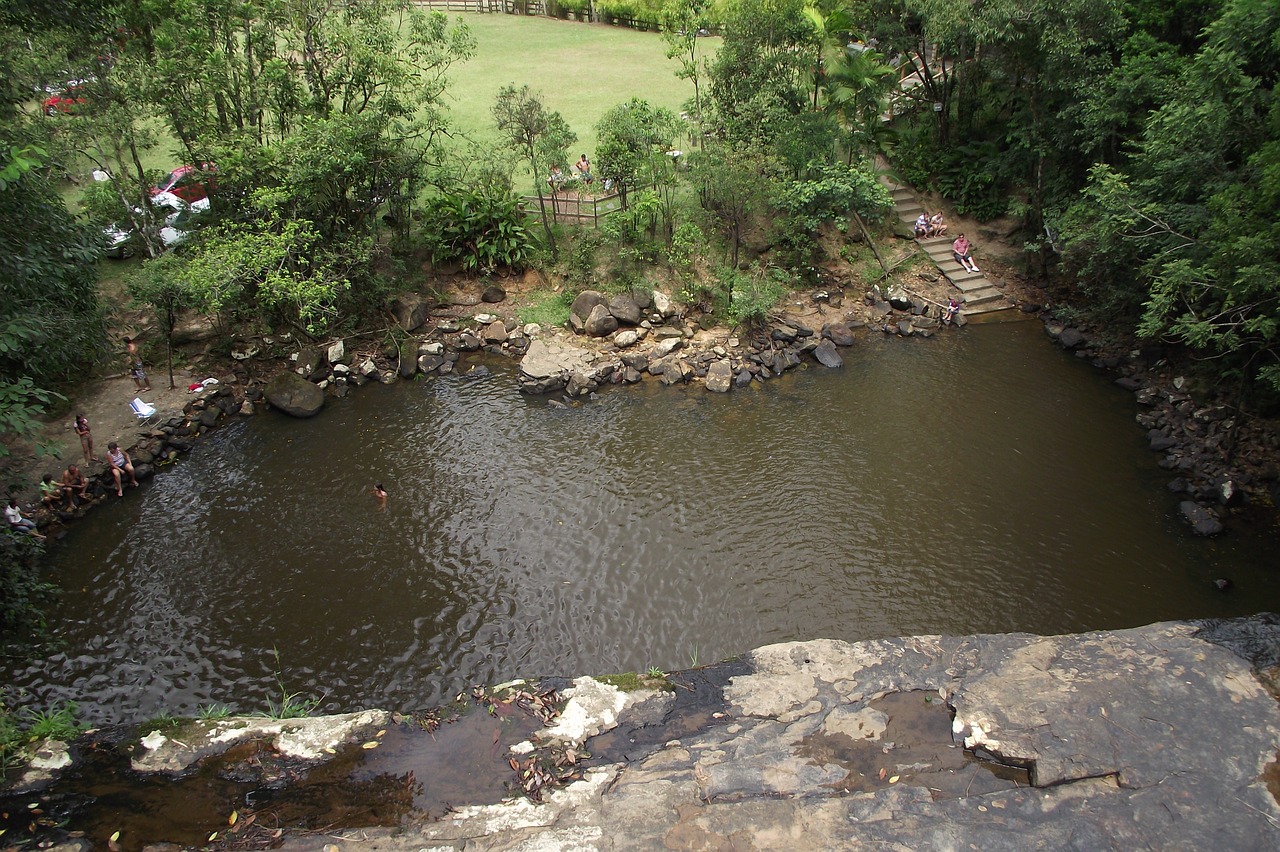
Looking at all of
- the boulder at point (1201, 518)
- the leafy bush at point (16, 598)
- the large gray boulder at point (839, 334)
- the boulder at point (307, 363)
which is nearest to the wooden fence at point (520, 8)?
the large gray boulder at point (839, 334)

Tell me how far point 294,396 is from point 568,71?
71.3 ft

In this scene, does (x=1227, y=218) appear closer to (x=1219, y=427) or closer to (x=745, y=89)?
(x=1219, y=427)

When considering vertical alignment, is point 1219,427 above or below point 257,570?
above

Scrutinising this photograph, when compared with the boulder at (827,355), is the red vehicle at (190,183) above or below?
above

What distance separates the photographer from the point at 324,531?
1605 cm

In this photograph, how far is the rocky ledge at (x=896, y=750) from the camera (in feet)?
26.8

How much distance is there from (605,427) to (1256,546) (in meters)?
13.9

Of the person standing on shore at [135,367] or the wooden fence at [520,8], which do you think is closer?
the person standing on shore at [135,367]

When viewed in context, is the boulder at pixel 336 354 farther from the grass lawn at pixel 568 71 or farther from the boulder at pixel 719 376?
the boulder at pixel 719 376

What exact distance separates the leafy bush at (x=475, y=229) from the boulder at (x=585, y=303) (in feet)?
8.65

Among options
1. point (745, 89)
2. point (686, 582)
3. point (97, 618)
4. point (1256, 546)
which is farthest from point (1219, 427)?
point (97, 618)

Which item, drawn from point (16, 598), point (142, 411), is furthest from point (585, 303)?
point (16, 598)

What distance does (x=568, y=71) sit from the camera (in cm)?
3450

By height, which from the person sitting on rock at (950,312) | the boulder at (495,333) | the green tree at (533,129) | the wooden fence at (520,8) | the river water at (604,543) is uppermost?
the wooden fence at (520,8)
